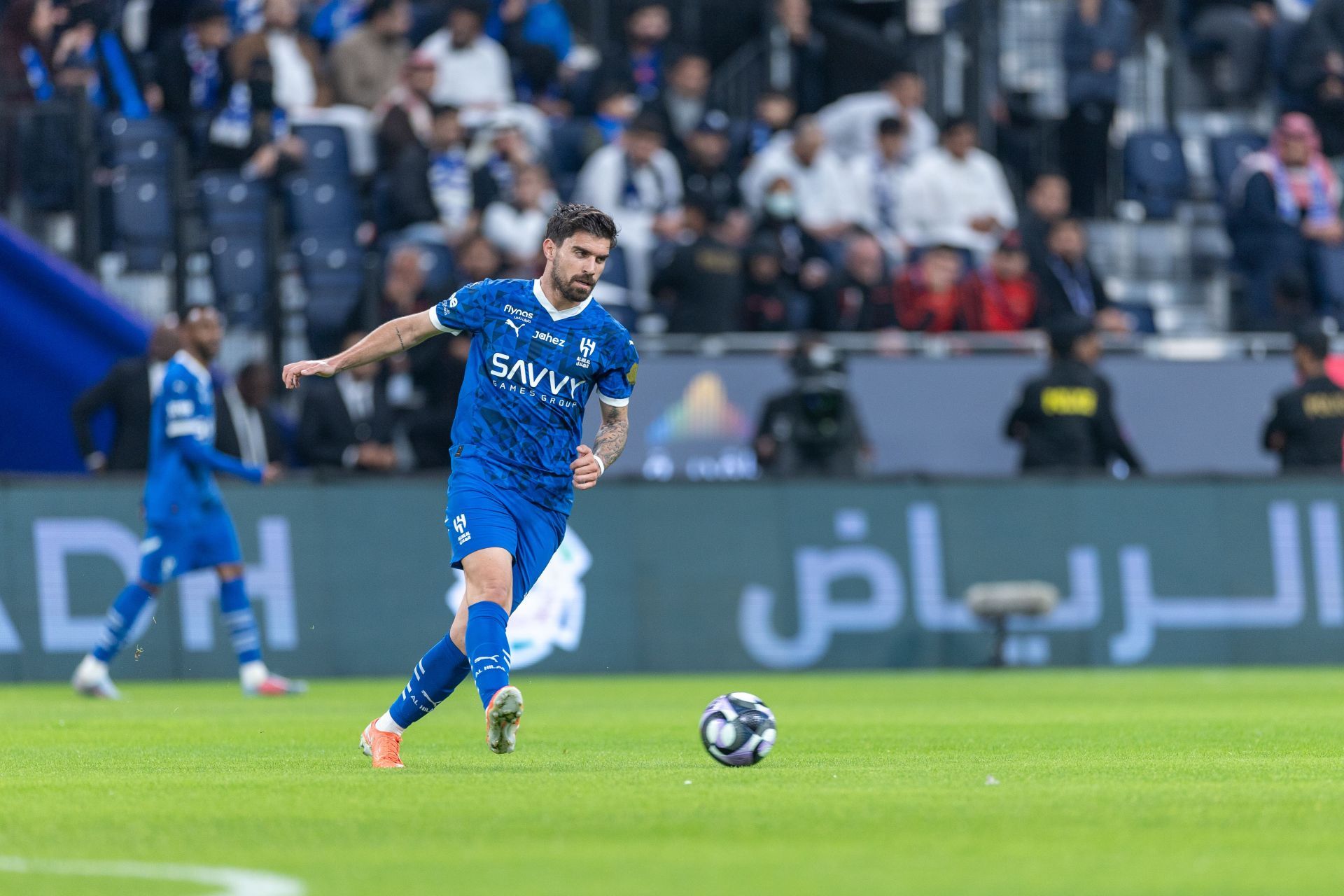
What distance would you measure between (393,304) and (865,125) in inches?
250

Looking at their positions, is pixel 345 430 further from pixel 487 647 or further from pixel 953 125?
pixel 487 647

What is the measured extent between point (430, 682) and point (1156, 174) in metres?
16.5

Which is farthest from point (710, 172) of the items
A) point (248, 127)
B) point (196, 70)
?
point (196, 70)

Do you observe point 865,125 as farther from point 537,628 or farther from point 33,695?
point 33,695

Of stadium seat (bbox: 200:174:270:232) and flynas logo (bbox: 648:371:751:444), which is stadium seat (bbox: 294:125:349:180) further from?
flynas logo (bbox: 648:371:751:444)

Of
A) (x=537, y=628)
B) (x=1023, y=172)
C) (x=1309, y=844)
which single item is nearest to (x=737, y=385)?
(x=537, y=628)

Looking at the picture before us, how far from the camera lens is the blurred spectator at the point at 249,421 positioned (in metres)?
18.3

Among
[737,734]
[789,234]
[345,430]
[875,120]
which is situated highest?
[875,120]

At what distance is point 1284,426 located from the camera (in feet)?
65.4

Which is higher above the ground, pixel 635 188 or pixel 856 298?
pixel 635 188

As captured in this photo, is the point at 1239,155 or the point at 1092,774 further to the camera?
the point at 1239,155

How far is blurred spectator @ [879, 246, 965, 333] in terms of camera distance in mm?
21109

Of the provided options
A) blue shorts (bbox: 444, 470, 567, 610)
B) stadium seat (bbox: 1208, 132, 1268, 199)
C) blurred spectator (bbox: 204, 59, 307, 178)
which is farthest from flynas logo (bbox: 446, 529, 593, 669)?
stadium seat (bbox: 1208, 132, 1268, 199)

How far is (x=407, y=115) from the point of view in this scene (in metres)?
21.2
